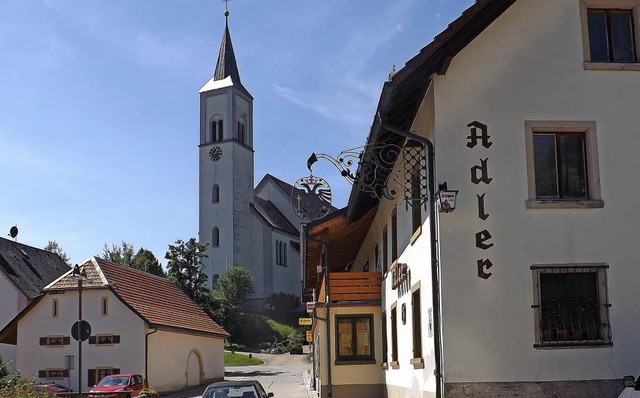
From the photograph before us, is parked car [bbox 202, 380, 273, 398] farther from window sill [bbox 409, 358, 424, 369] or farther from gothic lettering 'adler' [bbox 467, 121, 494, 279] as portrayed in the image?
gothic lettering 'adler' [bbox 467, 121, 494, 279]

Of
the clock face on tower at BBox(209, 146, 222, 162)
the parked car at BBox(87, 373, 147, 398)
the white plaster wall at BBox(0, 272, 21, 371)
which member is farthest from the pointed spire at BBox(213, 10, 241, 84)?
the parked car at BBox(87, 373, 147, 398)

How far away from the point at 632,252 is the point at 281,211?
3272 inches

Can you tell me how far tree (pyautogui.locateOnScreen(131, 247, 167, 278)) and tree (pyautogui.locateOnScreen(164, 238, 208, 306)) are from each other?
783 cm

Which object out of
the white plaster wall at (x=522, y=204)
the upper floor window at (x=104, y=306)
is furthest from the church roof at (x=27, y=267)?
the white plaster wall at (x=522, y=204)

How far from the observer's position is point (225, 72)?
91.6m

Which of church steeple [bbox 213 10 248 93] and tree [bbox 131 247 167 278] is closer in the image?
tree [bbox 131 247 167 278]

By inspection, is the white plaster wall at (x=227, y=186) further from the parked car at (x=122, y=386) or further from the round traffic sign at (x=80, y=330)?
the round traffic sign at (x=80, y=330)

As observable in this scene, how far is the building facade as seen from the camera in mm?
13148

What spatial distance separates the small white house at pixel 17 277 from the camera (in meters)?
52.2

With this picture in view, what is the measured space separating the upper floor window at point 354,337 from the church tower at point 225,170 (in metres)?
60.7

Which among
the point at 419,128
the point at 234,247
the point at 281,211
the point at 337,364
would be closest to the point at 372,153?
the point at 419,128

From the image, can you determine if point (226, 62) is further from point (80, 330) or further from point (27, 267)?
point (80, 330)

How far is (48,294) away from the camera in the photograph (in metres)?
42.4

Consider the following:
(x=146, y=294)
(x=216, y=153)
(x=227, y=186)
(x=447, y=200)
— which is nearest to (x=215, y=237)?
(x=227, y=186)
